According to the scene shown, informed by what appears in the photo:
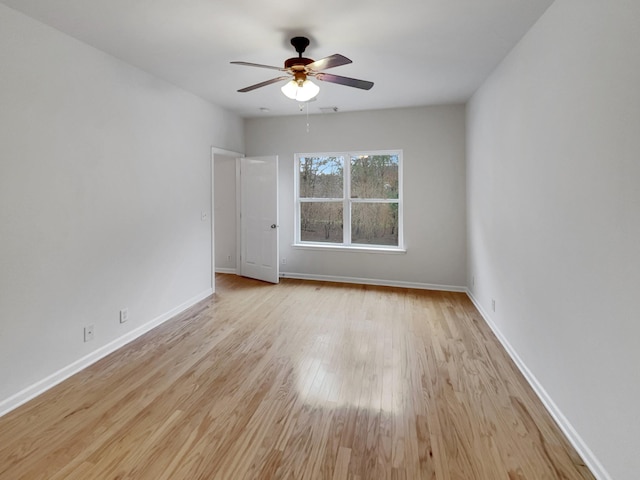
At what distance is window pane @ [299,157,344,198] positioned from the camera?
530 centimetres

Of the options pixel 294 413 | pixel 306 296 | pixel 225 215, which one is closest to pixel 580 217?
pixel 294 413

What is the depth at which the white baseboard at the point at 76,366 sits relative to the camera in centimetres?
216

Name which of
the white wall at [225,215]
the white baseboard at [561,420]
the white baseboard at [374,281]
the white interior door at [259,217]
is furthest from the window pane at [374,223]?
the white baseboard at [561,420]

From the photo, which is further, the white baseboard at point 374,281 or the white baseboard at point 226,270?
A: the white baseboard at point 226,270

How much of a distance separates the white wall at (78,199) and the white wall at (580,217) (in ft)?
11.3

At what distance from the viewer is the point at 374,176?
514 centimetres

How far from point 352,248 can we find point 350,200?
773 millimetres

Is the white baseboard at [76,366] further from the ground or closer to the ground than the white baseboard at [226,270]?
closer to the ground

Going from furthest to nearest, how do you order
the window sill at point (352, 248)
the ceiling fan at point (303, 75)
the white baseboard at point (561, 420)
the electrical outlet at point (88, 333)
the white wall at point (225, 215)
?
the white wall at point (225, 215)
the window sill at point (352, 248)
the electrical outlet at point (88, 333)
the ceiling fan at point (303, 75)
the white baseboard at point (561, 420)

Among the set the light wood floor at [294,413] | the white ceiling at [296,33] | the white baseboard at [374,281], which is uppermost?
the white ceiling at [296,33]

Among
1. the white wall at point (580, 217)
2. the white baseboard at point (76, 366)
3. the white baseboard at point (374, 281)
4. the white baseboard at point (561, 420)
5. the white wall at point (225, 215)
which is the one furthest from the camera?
the white wall at point (225, 215)

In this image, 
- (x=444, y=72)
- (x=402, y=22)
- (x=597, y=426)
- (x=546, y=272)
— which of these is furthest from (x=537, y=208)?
(x=444, y=72)

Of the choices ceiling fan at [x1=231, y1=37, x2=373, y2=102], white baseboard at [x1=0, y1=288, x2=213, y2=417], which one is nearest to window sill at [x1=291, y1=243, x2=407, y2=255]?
white baseboard at [x1=0, y1=288, x2=213, y2=417]

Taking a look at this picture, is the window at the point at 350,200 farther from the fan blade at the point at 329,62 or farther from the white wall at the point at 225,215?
the fan blade at the point at 329,62
